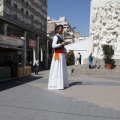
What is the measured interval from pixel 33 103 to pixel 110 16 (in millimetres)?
16020

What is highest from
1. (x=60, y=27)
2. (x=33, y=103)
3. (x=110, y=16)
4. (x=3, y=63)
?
(x=110, y=16)

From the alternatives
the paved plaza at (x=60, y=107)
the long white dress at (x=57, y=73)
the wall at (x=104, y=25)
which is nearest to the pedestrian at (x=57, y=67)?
the long white dress at (x=57, y=73)

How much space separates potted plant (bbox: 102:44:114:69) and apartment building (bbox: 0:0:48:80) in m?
6.20

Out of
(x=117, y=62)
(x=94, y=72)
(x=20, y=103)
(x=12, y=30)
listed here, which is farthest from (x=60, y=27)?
(x=12, y=30)

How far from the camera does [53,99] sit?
9.13m

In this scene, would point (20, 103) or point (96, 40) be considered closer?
point (20, 103)

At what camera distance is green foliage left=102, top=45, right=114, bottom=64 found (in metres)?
21.4

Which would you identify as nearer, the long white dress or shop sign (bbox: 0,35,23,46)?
the long white dress

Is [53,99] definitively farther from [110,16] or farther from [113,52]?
[110,16]

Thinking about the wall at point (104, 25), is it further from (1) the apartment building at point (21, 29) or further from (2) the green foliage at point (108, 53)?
Answer: (1) the apartment building at point (21, 29)

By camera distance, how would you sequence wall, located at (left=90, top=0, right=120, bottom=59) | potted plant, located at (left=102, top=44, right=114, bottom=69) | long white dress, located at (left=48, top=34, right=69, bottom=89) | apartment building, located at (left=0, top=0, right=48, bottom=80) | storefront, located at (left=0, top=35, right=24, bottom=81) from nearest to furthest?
long white dress, located at (left=48, top=34, right=69, bottom=89) → storefront, located at (left=0, top=35, right=24, bottom=81) → apartment building, located at (left=0, top=0, right=48, bottom=80) → potted plant, located at (left=102, top=44, right=114, bottom=69) → wall, located at (left=90, top=0, right=120, bottom=59)

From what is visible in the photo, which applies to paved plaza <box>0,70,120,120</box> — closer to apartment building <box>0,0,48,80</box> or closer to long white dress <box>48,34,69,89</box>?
long white dress <box>48,34,69,89</box>

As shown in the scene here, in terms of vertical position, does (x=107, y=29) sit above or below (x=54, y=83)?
above

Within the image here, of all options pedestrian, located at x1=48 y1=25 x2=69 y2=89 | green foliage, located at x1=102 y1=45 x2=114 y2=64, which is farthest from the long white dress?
green foliage, located at x1=102 y1=45 x2=114 y2=64
